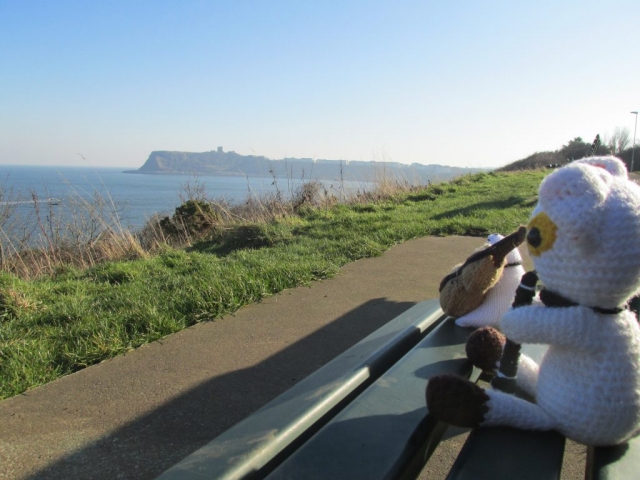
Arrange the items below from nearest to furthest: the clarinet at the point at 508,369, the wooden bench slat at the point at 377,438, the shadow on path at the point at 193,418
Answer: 1. the wooden bench slat at the point at 377,438
2. the clarinet at the point at 508,369
3. the shadow on path at the point at 193,418

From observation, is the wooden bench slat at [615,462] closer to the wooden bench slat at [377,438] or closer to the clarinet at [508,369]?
the clarinet at [508,369]

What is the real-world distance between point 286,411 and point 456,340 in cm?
78

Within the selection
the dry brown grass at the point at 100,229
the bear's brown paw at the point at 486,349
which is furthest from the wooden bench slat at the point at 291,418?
the dry brown grass at the point at 100,229

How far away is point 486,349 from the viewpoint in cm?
150

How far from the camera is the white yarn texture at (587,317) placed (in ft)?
3.27

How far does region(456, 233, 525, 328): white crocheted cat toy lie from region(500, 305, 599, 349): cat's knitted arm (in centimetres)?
87

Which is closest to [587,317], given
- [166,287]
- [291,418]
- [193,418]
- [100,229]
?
[291,418]

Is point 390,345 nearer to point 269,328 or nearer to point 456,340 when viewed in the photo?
point 456,340

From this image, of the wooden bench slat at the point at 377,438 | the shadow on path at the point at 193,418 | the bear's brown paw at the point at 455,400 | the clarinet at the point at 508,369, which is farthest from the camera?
the shadow on path at the point at 193,418

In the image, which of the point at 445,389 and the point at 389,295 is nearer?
the point at 445,389

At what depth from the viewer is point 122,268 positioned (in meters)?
5.14

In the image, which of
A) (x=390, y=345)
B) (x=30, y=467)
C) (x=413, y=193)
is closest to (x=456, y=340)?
(x=390, y=345)

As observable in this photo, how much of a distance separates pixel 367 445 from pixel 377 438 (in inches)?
1.4

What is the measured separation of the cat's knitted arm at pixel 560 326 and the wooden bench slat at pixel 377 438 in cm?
33
